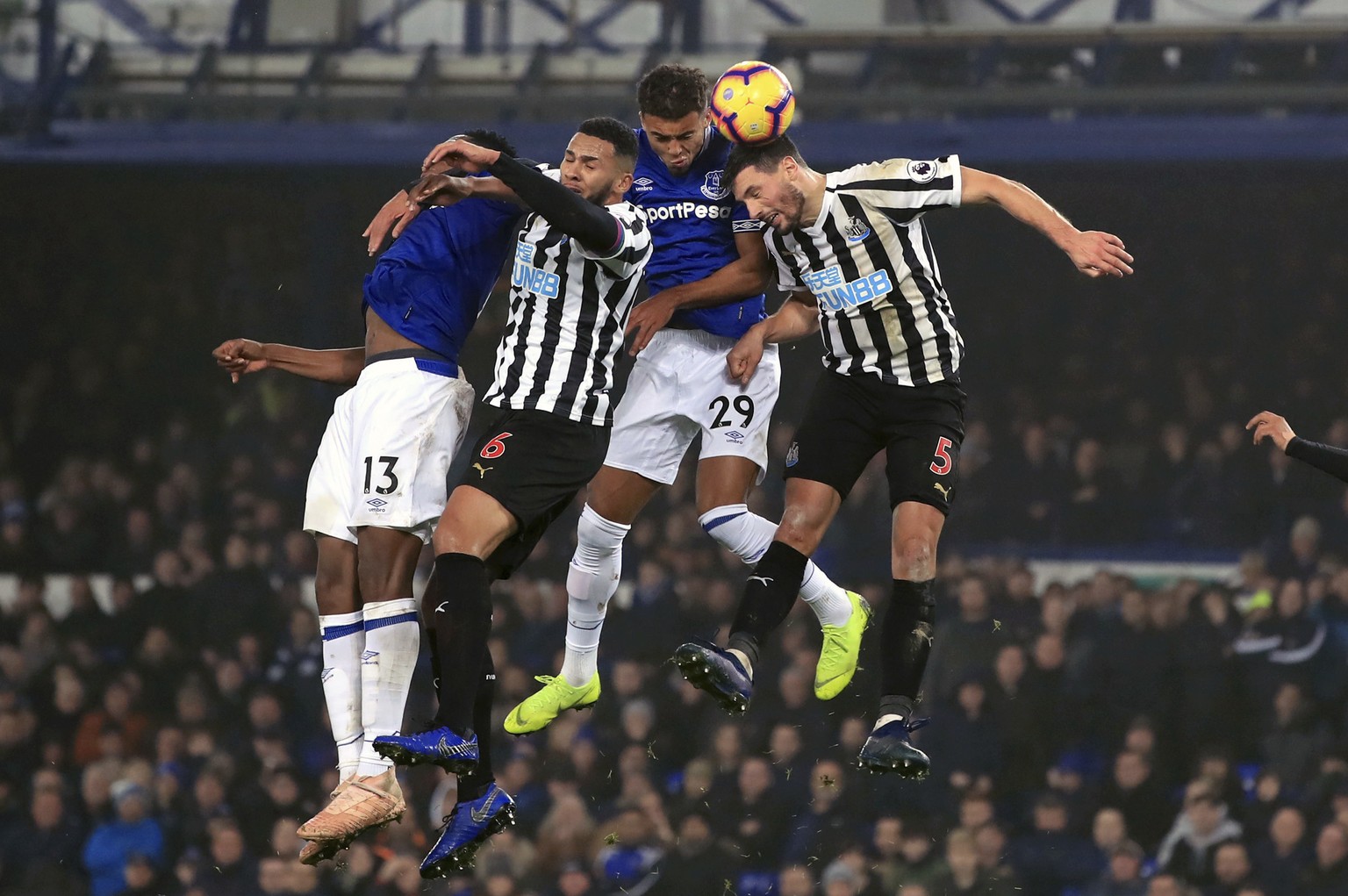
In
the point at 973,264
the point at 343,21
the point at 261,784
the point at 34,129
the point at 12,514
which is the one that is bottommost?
the point at 261,784

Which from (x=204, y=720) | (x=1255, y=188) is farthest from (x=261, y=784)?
(x=1255, y=188)

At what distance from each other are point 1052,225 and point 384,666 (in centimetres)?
262

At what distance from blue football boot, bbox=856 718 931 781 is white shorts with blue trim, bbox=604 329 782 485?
1.26 m

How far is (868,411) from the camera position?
19.5 feet

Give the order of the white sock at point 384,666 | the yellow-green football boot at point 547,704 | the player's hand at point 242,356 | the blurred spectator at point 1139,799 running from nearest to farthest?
the white sock at point 384,666 → the player's hand at point 242,356 → the yellow-green football boot at point 547,704 → the blurred spectator at point 1139,799

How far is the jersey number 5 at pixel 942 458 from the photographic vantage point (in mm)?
5766

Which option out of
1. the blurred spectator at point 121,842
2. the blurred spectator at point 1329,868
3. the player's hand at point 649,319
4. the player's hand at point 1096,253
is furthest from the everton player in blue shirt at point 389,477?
the blurred spectator at point 121,842

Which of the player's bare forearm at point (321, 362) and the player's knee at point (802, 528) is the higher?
the player's bare forearm at point (321, 362)

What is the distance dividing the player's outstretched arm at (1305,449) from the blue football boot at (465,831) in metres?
3.10

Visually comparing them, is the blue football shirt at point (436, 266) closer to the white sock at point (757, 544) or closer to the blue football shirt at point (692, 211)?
the blue football shirt at point (692, 211)

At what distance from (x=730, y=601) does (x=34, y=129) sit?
6907mm

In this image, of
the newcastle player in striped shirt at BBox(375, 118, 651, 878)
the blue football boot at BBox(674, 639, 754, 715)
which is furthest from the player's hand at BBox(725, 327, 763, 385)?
the blue football boot at BBox(674, 639, 754, 715)

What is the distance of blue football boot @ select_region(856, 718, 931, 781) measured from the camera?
17.9ft

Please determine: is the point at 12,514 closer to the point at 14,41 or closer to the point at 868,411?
the point at 14,41
